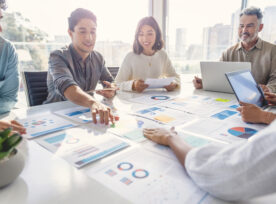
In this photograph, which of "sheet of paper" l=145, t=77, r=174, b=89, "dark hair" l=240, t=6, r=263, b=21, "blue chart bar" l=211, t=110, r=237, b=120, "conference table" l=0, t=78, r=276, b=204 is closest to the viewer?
"conference table" l=0, t=78, r=276, b=204

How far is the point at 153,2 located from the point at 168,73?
1.61m

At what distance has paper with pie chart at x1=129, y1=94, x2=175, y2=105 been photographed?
1.40m

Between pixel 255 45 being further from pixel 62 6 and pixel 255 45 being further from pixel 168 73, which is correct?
pixel 62 6

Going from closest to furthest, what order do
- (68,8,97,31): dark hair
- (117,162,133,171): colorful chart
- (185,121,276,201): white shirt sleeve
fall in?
(185,121,276,201): white shirt sleeve, (117,162,133,171): colorful chart, (68,8,97,31): dark hair

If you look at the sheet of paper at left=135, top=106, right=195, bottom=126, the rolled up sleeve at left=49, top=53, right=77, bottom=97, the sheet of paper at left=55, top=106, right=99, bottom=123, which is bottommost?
the sheet of paper at left=135, top=106, right=195, bottom=126

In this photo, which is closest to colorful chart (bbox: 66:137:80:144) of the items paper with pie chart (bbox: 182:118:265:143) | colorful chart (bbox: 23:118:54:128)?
colorful chart (bbox: 23:118:54:128)

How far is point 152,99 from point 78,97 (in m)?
0.53

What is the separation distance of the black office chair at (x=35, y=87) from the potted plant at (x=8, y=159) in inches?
48.6

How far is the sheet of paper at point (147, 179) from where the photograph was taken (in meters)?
0.49

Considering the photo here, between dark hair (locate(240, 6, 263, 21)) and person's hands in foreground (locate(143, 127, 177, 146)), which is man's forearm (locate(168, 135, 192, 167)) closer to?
person's hands in foreground (locate(143, 127, 177, 146))

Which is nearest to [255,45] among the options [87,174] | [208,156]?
[208,156]

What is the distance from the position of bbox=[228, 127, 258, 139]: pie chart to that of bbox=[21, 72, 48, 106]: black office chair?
143cm

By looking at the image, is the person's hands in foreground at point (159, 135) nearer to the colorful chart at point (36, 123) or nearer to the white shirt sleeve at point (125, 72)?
the colorful chart at point (36, 123)

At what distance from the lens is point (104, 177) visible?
566 mm
